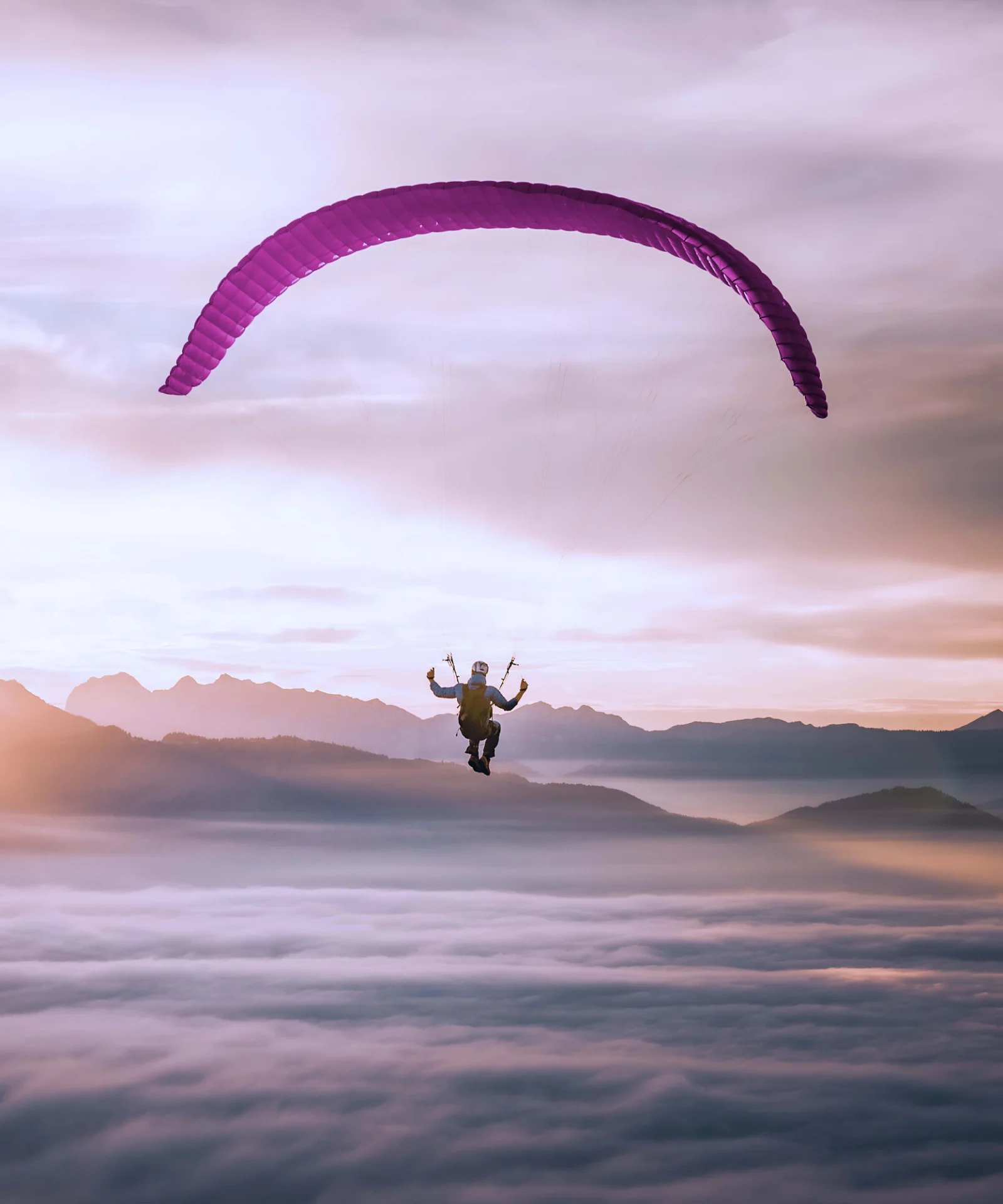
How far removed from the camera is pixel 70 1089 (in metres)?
196

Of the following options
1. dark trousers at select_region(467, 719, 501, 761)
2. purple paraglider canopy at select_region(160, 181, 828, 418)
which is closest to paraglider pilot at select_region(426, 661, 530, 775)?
dark trousers at select_region(467, 719, 501, 761)

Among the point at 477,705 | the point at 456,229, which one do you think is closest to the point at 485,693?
the point at 477,705

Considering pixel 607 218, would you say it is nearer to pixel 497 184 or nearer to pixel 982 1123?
pixel 497 184

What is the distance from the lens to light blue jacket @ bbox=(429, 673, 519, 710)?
66.2ft

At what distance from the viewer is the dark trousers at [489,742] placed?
20.3 m

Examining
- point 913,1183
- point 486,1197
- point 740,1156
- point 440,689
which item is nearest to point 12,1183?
point 486,1197

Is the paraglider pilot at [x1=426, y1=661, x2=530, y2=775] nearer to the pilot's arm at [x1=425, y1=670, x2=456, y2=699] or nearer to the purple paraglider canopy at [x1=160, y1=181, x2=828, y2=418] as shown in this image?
the pilot's arm at [x1=425, y1=670, x2=456, y2=699]

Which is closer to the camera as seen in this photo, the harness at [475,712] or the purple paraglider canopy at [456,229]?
the purple paraglider canopy at [456,229]

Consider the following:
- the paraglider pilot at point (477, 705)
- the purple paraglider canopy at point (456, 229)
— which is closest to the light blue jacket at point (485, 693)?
the paraglider pilot at point (477, 705)

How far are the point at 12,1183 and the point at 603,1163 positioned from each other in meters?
88.9

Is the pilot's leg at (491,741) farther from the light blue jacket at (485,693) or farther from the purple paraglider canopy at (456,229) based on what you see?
the purple paraglider canopy at (456,229)

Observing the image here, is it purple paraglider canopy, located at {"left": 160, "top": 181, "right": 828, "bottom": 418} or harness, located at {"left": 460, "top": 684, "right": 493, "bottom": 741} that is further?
harness, located at {"left": 460, "top": 684, "right": 493, "bottom": 741}

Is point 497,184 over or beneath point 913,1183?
over

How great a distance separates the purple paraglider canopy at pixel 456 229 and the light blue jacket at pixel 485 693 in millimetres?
6857
